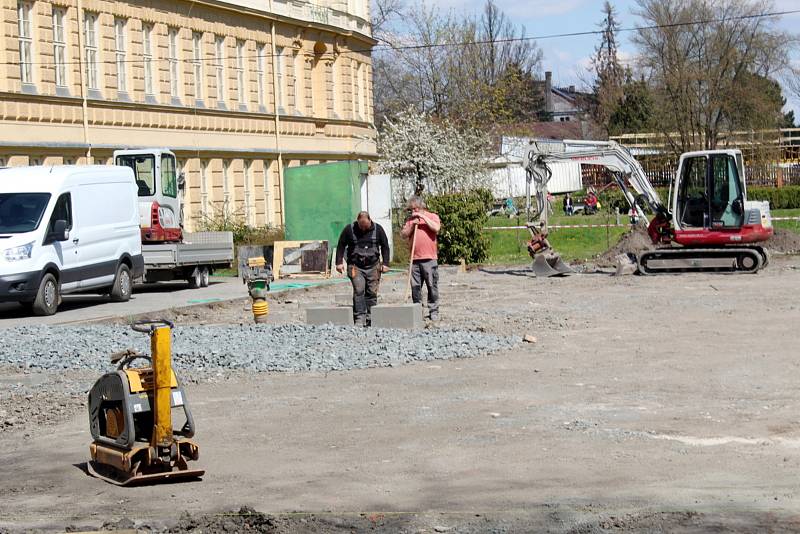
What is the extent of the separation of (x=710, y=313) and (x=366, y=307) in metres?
5.56

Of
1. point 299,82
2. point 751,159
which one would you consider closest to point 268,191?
point 299,82

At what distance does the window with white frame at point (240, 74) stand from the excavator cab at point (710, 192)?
19.8m

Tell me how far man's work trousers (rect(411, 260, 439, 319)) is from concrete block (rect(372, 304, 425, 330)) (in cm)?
142

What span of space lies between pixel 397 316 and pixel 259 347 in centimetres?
285

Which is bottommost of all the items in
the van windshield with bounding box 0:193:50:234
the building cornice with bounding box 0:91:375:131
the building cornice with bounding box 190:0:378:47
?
the van windshield with bounding box 0:193:50:234

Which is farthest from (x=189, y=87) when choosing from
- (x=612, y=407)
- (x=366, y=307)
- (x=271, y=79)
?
(x=612, y=407)

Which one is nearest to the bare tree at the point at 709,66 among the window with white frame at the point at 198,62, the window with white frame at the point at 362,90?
the window with white frame at the point at 362,90

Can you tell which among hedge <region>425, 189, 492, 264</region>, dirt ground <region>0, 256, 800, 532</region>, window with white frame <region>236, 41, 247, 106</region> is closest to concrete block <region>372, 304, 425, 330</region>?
dirt ground <region>0, 256, 800, 532</region>

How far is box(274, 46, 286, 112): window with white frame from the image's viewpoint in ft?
162

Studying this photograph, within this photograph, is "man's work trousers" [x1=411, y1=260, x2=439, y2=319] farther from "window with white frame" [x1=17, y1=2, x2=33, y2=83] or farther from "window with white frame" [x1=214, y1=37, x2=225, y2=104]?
"window with white frame" [x1=214, y1=37, x2=225, y2=104]

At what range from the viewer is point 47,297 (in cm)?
2284

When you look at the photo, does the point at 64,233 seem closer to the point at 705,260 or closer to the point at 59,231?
the point at 59,231

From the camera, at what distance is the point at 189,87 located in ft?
142

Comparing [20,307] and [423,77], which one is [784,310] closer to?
[20,307]
